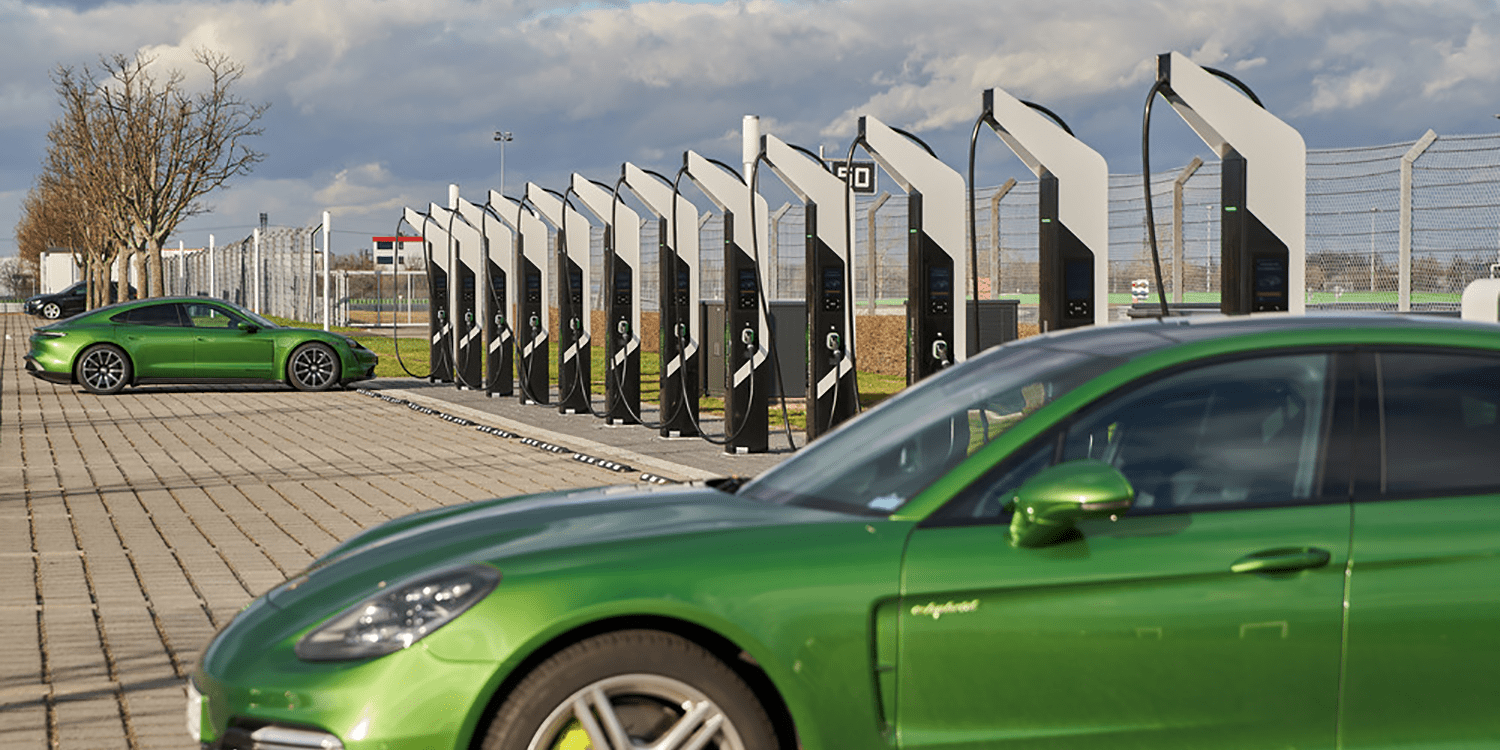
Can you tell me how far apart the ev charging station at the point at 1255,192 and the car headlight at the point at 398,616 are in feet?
23.2

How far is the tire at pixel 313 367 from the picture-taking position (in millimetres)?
23141

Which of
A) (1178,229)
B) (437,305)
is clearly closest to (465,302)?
(437,305)

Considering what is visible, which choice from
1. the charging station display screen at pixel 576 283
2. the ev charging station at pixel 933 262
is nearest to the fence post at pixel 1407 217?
the ev charging station at pixel 933 262

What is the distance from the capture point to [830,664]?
3.48 m

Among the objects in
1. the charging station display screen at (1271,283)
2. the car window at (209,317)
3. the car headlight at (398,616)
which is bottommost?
the car headlight at (398,616)

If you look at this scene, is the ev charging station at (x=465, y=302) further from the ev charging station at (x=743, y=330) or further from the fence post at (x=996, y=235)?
the ev charging station at (x=743, y=330)

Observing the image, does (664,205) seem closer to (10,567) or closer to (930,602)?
(10,567)

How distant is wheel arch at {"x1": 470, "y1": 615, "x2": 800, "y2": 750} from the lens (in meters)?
3.48

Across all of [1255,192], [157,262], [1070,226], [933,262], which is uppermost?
[157,262]

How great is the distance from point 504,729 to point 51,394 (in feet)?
69.9

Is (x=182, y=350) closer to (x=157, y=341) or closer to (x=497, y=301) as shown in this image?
(x=157, y=341)

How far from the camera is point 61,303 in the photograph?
7000cm

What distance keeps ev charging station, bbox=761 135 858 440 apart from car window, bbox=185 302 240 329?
1255cm

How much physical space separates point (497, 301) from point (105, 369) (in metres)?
5.90
